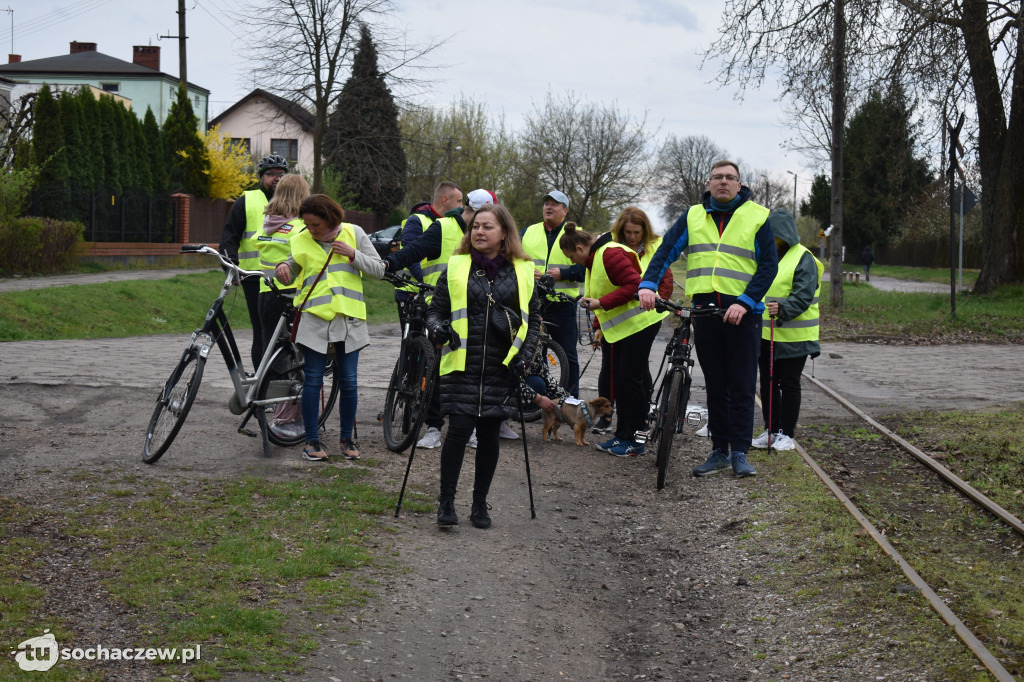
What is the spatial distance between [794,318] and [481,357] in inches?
142

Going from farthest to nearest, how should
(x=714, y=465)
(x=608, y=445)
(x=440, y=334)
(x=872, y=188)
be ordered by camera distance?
(x=872, y=188) → (x=608, y=445) → (x=714, y=465) → (x=440, y=334)

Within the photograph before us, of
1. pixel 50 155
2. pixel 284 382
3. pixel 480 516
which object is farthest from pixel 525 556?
pixel 50 155

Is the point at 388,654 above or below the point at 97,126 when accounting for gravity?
below

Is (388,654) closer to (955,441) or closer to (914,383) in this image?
(955,441)

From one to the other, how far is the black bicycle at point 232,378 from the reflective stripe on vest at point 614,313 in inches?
87.5

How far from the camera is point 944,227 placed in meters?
66.5

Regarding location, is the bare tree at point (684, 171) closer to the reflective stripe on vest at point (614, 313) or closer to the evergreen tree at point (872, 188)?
the evergreen tree at point (872, 188)

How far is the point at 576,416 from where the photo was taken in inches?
366

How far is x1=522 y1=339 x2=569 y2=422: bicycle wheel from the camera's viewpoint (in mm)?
9547

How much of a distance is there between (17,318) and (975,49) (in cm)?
1905

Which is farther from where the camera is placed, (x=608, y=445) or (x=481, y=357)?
(x=608, y=445)

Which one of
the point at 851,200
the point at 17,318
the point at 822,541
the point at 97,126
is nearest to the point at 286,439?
the point at 822,541

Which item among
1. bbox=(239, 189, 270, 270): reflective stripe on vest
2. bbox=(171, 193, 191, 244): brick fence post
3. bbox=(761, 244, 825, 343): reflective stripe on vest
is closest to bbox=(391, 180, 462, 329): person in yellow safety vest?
bbox=(239, 189, 270, 270): reflective stripe on vest

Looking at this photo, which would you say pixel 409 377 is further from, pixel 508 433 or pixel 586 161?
pixel 586 161
